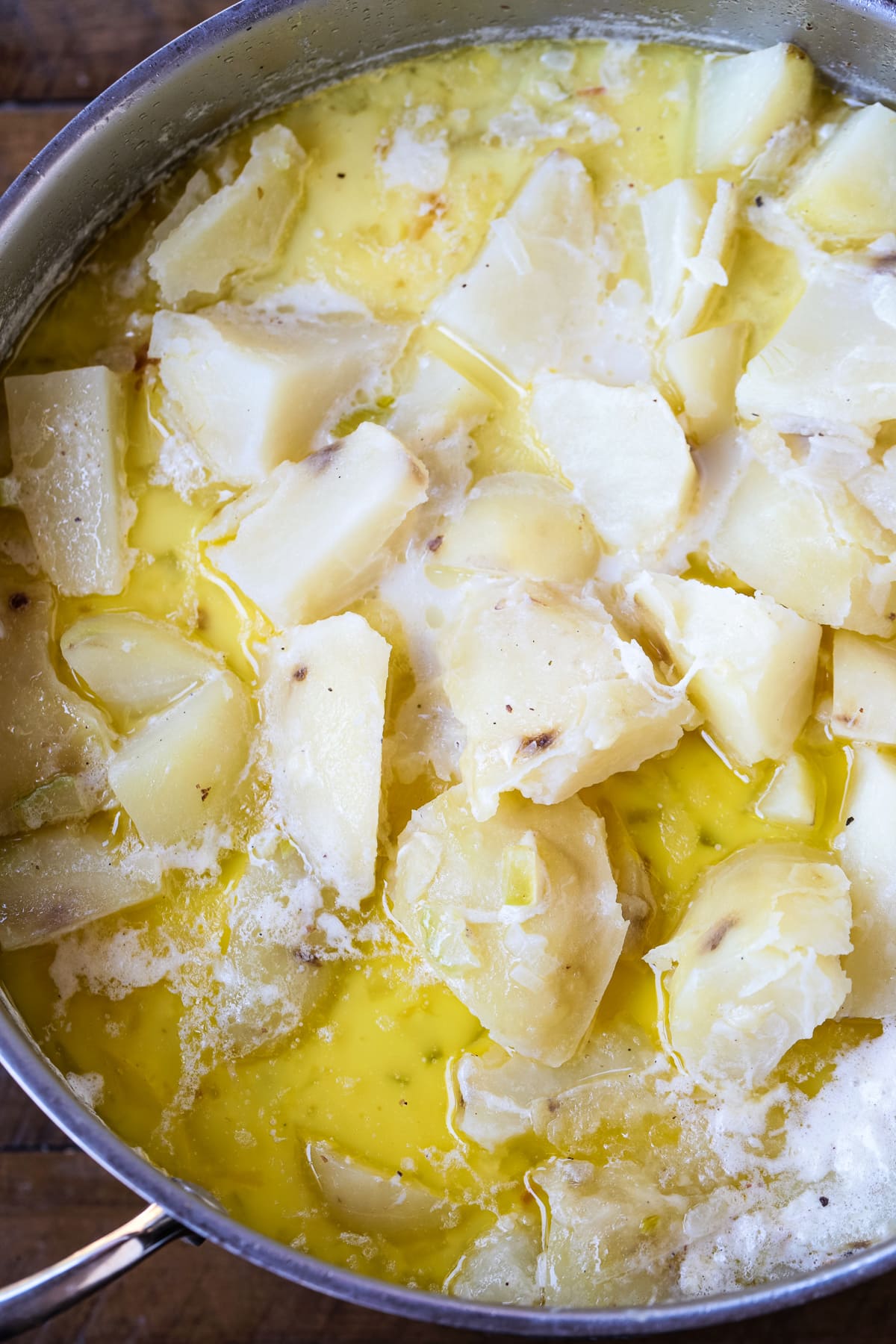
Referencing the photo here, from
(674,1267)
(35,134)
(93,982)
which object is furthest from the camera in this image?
(35,134)

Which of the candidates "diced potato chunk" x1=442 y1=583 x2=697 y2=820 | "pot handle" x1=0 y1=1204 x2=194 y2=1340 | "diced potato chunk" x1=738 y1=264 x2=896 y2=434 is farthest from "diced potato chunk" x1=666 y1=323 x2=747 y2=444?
"pot handle" x1=0 y1=1204 x2=194 y2=1340

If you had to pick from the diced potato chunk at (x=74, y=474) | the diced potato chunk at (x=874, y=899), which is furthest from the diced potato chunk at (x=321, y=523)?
the diced potato chunk at (x=874, y=899)

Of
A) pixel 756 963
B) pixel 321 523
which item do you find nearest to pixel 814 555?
pixel 756 963

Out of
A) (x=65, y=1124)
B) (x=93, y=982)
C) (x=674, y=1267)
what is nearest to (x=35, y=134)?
(x=93, y=982)

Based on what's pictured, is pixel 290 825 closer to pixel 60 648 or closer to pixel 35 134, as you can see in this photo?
pixel 60 648

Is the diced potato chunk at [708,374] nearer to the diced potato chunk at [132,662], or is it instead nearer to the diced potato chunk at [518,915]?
the diced potato chunk at [518,915]
